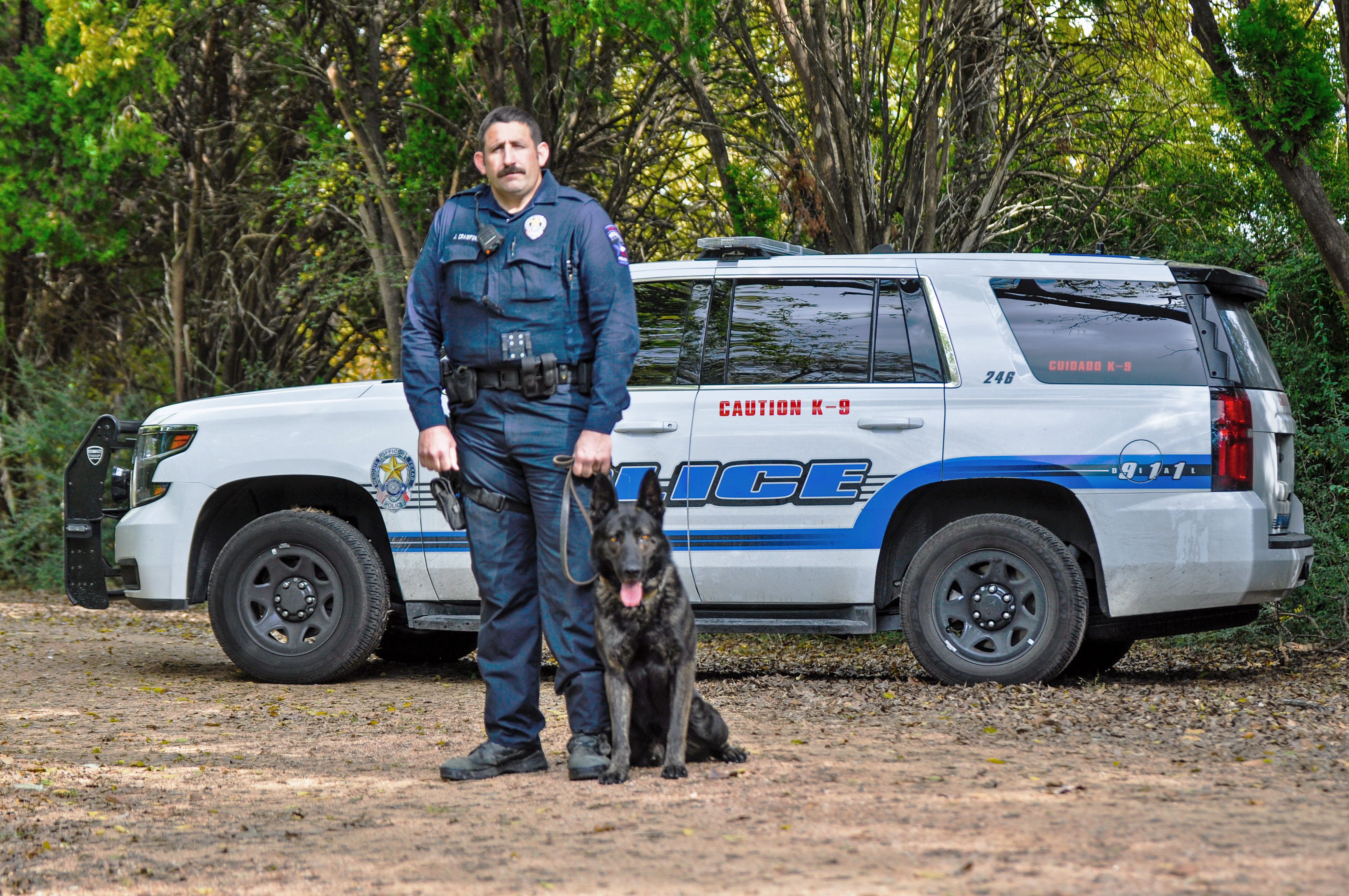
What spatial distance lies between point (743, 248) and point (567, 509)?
268cm

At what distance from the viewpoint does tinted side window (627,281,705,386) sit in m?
6.65

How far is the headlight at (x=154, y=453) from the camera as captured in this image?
7.10m

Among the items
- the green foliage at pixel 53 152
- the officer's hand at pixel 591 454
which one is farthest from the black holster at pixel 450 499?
the green foliage at pixel 53 152

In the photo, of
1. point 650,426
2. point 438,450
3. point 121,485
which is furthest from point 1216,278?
point 121,485

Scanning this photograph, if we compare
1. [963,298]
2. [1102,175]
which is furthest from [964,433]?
[1102,175]

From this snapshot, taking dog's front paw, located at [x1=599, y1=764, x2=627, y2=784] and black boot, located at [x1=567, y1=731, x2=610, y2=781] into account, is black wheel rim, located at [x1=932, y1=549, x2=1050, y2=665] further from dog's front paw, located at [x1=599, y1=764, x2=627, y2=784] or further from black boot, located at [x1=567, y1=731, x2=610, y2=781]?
dog's front paw, located at [x1=599, y1=764, x2=627, y2=784]

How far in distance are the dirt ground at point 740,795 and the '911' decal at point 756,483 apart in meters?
→ 0.96

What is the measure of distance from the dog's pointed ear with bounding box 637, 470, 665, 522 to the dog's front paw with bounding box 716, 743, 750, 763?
0.87 meters

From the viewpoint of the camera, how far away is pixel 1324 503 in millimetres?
7781

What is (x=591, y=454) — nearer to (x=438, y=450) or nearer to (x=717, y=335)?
(x=438, y=450)

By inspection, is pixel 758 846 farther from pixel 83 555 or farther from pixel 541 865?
pixel 83 555

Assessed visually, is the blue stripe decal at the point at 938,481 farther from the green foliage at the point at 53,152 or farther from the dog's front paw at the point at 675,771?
the green foliage at the point at 53,152

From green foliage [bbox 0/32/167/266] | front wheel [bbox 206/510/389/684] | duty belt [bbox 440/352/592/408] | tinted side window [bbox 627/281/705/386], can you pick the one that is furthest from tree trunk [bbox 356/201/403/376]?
duty belt [bbox 440/352/592/408]

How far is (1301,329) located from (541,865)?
660 centimetres
